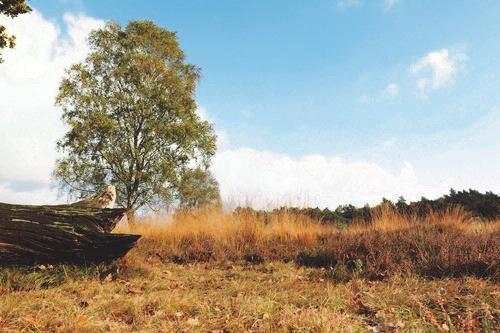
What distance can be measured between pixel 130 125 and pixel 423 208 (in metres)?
14.6

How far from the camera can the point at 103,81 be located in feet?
74.2

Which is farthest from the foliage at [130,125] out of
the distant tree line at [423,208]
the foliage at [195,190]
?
the distant tree line at [423,208]

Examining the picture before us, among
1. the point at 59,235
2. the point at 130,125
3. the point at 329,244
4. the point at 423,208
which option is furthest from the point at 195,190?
the point at 59,235

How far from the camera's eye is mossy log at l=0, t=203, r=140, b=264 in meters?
6.10

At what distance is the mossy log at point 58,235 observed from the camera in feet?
20.0

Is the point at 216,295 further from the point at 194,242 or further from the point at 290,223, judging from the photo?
A: the point at 290,223

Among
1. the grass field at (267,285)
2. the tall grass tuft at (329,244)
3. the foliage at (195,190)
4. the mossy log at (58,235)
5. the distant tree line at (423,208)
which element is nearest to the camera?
the grass field at (267,285)

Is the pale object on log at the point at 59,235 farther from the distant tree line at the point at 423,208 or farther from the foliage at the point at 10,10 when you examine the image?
the distant tree line at the point at 423,208

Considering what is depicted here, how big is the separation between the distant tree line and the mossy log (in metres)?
8.01

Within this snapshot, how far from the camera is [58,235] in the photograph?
627 cm

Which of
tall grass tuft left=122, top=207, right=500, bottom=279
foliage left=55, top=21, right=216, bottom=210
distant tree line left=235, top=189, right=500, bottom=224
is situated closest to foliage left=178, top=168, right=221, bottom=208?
foliage left=55, top=21, right=216, bottom=210

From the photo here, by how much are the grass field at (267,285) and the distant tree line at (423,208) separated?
13.8 feet

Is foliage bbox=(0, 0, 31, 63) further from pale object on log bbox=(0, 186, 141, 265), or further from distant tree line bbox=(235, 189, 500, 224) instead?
distant tree line bbox=(235, 189, 500, 224)

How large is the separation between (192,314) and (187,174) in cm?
1808
